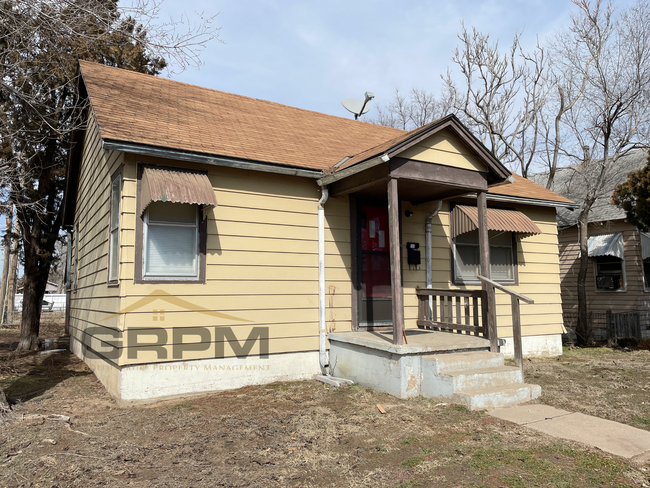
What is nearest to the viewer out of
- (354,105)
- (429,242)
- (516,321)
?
(516,321)

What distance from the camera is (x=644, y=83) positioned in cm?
1311

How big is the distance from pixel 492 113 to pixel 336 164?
43.1 ft

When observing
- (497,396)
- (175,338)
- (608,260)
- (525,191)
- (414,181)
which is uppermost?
(525,191)

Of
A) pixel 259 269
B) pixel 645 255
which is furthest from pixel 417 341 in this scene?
pixel 645 255

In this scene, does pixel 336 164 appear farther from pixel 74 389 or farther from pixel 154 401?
pixel 74 389

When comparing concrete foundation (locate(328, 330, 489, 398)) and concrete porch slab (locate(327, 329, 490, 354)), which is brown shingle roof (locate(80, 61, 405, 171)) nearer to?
concrete porch slab (locate(327, 329, 490, 354))

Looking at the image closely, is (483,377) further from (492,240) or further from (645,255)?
(645,255)

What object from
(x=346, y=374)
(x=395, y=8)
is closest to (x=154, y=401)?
(x=346, y=374)

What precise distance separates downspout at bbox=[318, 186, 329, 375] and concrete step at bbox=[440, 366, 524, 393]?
2080mm

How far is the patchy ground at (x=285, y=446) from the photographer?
3.35 meters

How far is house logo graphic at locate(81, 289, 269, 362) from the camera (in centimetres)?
555

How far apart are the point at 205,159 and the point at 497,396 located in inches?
185

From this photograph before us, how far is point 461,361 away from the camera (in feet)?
18.5

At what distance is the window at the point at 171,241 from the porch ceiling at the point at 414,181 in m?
2.34
